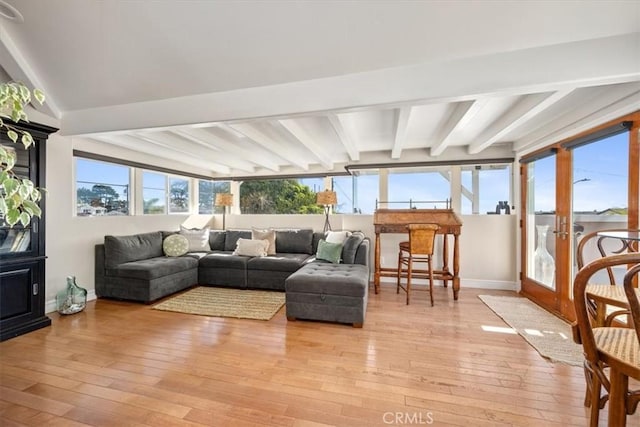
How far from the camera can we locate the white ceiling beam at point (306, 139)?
3076mm

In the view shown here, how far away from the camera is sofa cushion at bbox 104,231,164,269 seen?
370cm

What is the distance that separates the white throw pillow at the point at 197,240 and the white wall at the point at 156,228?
552 mm

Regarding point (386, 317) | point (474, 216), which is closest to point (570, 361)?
point (386, 317)

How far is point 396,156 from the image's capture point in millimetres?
4387

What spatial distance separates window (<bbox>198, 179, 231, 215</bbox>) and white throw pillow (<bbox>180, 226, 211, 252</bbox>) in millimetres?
1270

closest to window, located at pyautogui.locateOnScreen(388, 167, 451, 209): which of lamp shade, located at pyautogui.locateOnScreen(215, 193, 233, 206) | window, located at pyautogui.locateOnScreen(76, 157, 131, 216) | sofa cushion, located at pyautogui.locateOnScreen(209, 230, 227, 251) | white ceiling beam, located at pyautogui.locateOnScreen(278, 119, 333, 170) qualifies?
white ceiling beam, located at pyautogui.locateOnScreen(278, 119, 333, 170)

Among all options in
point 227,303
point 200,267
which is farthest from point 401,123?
point 200,267

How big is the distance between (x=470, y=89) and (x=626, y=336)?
173 cm

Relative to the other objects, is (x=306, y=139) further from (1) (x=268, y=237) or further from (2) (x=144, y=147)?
(2) (x=144, y=147)

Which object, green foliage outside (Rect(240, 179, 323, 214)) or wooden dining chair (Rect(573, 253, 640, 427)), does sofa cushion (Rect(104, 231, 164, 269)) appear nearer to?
green foliage outside (Rect(240, 179, 323, 214))

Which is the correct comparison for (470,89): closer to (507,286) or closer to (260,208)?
(507,286)

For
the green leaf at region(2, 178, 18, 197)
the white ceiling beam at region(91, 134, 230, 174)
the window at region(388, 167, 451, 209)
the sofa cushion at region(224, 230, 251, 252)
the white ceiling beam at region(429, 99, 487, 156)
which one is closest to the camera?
the green leaf at region(2, 178, 18, 197)

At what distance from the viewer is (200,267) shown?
4.37m

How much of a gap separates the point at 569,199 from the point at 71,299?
19.5 ft
